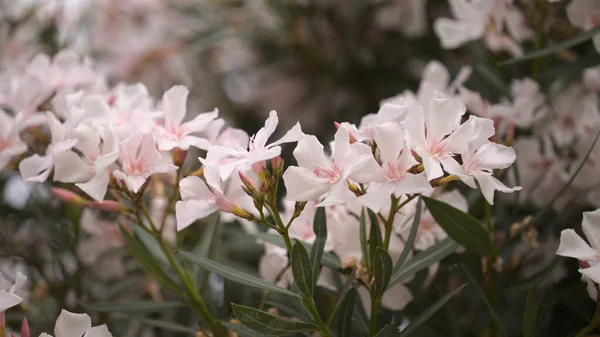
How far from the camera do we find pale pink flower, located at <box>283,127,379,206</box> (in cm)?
53

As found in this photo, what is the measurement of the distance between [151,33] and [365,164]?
37.9 inches

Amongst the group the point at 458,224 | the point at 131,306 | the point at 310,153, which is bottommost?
the point at 131,306

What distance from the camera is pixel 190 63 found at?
1.43 meters

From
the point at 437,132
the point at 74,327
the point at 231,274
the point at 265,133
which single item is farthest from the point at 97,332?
the point at 437,132

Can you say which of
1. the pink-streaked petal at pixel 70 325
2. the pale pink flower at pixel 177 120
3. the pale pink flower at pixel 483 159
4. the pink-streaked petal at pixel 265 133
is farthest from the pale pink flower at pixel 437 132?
the pink-streaked petal at pixel 70 325

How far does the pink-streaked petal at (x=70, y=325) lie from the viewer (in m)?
0.56

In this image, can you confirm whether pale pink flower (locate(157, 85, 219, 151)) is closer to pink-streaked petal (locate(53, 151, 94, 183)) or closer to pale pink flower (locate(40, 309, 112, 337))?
pink-streaked petal (locate(53, 151, 94, 183))

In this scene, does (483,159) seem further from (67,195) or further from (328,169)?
(67,195)

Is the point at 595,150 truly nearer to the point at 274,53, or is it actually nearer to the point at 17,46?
the point at 274,53

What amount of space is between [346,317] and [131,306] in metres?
0.23

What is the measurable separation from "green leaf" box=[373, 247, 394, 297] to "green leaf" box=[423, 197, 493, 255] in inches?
3.5

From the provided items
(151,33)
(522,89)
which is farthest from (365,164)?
(151,33)

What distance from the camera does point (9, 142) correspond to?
0.71 m

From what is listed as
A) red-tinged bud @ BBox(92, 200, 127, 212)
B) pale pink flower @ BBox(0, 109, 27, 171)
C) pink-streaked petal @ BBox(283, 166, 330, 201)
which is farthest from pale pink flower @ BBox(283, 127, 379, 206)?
pale pink flower @ BBox(0, 109, 27, 171)
